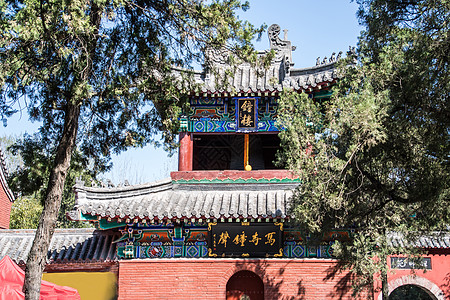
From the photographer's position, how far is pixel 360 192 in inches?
328

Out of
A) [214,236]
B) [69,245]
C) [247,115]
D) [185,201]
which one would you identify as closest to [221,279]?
[214,236]

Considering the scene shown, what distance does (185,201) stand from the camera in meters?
11.5

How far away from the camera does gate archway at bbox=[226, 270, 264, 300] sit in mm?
11461

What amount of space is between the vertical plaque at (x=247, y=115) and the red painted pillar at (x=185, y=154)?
1.26 metres

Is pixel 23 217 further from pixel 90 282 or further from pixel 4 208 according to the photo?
pixel 90 282

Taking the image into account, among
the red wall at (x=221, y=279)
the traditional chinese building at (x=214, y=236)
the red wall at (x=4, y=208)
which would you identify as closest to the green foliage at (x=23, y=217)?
the red wall at (x=4, y=208)

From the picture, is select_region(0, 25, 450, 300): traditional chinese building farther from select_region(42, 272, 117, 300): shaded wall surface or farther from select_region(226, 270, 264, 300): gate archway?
select_region(42, 272, 117, 300): shaded wall surface

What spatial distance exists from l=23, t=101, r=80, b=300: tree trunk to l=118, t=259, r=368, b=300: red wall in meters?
4.16

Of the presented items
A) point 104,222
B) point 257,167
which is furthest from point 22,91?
point 257,167

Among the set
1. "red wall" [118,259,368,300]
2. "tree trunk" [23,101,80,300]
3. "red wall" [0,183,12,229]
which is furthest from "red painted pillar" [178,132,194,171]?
"red wall" [0,183,12,229]

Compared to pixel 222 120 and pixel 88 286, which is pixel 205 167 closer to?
pixel 222 120

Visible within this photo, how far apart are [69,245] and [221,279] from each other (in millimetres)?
4020

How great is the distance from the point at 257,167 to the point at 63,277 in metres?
5.52

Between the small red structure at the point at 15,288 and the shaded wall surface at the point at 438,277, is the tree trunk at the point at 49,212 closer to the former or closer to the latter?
the small red structure at the point at 15,288
